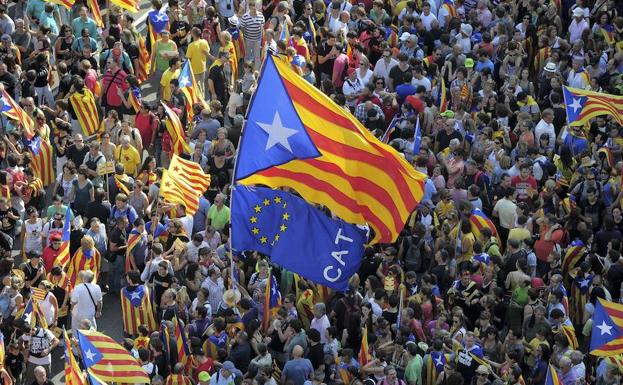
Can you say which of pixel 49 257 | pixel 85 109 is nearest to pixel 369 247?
pixel 49 257

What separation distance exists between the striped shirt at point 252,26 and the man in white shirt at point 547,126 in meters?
5.29

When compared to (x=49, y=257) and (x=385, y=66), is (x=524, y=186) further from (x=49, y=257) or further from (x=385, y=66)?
(x=49, y=257)

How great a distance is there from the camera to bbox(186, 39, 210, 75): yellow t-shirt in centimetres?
2798

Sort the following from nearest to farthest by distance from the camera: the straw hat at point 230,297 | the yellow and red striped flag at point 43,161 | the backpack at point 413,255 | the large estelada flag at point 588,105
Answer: the straw hat at point 230,297 < the backpack at point 413,255 < the large estelada flag at point 588,105 < the yellow and red striped flag at point 43,161

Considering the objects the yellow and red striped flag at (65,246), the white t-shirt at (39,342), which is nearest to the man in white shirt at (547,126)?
the yellow and red striped flag at (65,246)

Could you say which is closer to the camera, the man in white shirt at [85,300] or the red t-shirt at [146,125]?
the man in white shirt at [85,300]

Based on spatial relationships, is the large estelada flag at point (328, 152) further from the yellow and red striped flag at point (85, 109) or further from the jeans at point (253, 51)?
the jeans at point (253, 51)

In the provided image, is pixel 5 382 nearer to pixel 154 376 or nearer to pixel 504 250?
pixel 154 376

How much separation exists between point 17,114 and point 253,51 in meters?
5.24

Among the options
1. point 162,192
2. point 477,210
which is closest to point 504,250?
point 477,210

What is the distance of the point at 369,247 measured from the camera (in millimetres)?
23234

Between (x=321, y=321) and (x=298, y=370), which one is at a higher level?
(x=321, y=321)

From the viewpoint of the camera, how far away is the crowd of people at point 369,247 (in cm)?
2167

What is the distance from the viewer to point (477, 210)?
2398cm
